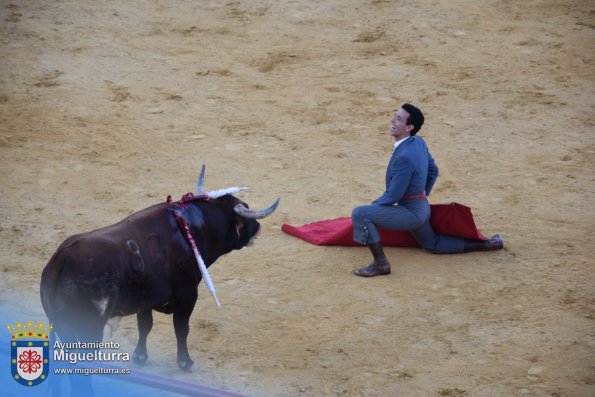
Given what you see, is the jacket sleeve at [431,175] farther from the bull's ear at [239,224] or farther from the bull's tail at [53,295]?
the bull's tail at [53,295]

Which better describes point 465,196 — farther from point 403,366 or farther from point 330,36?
point 330,36

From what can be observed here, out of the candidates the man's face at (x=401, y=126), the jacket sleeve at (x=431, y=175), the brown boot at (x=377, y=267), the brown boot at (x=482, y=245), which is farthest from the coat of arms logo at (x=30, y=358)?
the brown boot at (x=482, y=245)

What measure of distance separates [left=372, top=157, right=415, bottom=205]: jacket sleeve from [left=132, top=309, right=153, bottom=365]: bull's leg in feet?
6.88

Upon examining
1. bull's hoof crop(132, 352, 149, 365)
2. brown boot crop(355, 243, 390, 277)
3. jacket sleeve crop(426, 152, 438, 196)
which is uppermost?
jacket sleeve crop(426, 152, 438, 196)

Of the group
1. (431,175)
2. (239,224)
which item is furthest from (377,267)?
(239,224)

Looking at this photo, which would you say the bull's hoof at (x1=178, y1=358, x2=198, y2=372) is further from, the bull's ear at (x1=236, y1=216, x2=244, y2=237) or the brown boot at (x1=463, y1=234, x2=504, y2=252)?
the brown boot at (x1=463, y1=234, x2=504, y2=252)

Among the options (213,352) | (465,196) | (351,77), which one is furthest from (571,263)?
(351,77)

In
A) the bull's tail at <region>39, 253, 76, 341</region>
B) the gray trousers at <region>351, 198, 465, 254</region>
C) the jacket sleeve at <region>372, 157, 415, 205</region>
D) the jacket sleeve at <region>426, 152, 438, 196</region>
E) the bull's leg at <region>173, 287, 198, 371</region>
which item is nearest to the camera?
the bull's tail at <region>39, 253, 76, 341</region>

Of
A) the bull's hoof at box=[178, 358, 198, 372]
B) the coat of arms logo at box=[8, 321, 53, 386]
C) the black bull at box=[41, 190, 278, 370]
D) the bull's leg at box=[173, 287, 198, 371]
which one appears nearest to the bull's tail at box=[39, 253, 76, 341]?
the black bull at box=[41, 190, 278, 370]

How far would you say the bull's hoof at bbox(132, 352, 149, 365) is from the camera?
21.6ft

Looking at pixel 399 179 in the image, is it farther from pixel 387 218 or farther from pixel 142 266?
pixel 142 266

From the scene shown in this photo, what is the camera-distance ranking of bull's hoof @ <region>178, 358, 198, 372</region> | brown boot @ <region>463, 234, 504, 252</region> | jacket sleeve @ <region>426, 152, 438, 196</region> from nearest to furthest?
1. bull's hoof @ <region>178, 358, 198, 372</region>
2. jacket sleeve @ <region>426, 152, 438, 196</region>
3. brown boot @ <region>463, 234, 504, 252</region>

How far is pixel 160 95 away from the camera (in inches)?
418

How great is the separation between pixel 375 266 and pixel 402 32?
4871 millimetres
